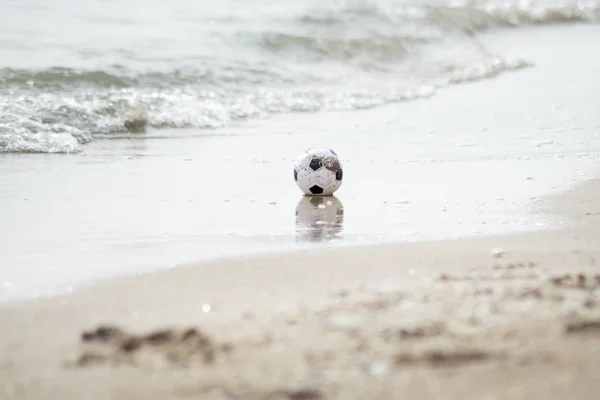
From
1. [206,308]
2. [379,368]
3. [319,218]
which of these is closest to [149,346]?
[206,308]

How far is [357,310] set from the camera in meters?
3.33

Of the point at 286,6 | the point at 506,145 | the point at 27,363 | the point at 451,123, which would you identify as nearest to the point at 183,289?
the point at 27,363

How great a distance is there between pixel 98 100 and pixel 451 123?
3.81 m

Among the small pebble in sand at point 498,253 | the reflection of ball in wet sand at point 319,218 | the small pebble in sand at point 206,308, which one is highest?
the reflection of ball in wet sand at point 319,218

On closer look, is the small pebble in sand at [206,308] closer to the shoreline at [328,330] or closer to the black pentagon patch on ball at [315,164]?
the shoreline at [328,330]

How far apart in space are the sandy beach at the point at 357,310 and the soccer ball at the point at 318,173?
0.15 m

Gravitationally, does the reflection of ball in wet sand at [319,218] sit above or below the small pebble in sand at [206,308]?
above

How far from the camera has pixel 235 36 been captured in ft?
48.9

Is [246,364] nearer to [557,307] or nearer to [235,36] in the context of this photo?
[557,307]

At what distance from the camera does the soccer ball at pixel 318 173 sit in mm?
6152

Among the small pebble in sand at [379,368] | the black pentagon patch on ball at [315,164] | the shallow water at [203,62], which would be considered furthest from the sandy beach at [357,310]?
the shallow water at [203,62]

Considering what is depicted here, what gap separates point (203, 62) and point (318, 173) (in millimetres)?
7152

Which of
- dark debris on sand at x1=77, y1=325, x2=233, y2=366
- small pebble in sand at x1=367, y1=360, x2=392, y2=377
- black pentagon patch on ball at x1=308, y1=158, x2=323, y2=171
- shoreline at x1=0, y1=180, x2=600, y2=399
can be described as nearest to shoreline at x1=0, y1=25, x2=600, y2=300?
black pentagon patch on ball at x1=308, y1=158, x2=323, y2=171

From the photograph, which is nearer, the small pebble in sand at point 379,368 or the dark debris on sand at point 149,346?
the small pebble in sand at point 379,368
